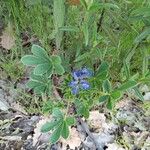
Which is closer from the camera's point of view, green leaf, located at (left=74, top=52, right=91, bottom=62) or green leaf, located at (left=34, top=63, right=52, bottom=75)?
green leaf, located at (left=34, top=63, right=52, bottom=75)

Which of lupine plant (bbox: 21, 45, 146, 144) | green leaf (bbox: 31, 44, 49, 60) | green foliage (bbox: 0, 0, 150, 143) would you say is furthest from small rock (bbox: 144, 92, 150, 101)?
green leaf (bbox: 31, 44, 49, 60)

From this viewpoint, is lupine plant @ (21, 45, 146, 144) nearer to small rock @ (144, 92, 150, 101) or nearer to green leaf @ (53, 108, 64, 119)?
green leaf @ (53, 108, 64, 119)

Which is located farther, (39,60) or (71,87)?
(71,87)

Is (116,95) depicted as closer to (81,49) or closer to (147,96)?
(81,49)

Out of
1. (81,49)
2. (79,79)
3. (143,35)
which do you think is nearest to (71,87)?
(79,79)

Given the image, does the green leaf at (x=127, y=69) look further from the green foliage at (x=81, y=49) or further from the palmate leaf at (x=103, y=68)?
the palmate leaf at (x=103, y=68)

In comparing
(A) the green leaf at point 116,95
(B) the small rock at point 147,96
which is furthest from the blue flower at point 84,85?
(B) the small rock at point 147,96

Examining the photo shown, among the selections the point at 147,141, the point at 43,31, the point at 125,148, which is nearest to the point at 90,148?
the point at 125,148
